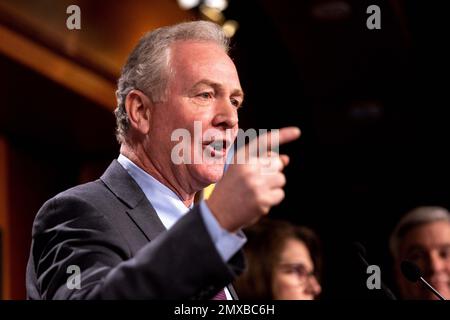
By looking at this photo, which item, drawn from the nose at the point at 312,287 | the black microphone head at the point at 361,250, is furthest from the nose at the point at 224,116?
the nose at the point at 312,287

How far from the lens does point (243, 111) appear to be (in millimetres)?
5777

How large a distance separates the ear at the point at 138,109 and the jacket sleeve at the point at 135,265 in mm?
433

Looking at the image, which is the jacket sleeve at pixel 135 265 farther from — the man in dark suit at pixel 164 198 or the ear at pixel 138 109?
the ear at pixel 138 109

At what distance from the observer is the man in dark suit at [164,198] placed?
1.18m

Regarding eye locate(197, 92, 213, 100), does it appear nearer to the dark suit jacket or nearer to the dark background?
the dark suit jacket

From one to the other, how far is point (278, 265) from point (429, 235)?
64 cm

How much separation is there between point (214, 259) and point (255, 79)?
14.6 feet

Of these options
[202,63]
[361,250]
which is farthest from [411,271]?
[202,63]

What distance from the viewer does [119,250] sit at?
4.56 ft

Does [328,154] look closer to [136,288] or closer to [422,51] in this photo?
[422,51]

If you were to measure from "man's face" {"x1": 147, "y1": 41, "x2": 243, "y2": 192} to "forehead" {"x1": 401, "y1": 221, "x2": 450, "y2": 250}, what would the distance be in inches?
74.3

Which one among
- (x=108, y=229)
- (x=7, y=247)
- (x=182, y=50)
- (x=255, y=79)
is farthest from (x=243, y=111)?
(x=108, y=229)

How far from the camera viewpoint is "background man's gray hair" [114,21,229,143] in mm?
1771

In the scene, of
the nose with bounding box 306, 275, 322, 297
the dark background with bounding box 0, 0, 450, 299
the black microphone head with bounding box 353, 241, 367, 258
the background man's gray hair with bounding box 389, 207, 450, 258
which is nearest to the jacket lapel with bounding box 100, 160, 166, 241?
the black microphone head with bounding box 353, 241, 367, 258
